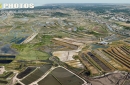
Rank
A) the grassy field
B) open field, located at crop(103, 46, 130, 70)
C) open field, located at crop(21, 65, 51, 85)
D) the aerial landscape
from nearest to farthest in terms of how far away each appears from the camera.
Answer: open field, located at crop(21, 65, 51, 85)
the aerial landscape
open field, located at crop(103, 46, 130, 70)
the grassy field

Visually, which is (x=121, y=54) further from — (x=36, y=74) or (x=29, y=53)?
(x=29, y=53)

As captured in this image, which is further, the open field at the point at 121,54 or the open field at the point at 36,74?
the open field at the point at 121,54

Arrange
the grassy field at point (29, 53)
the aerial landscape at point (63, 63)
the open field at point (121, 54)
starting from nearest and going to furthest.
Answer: the aerial landscape at point (63, 63), the open field at point (121, 54), the grassy field at point (29, 53)

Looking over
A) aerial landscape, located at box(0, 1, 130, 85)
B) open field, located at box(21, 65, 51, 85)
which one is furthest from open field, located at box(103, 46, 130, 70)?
open field, located at box(21, 65, 51, 85)

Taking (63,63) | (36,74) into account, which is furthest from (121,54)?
(36,74)

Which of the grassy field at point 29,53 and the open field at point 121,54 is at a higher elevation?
the open field at point 121,54

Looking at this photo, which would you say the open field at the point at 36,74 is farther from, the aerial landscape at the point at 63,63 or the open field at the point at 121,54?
the open field at the point at 121,54

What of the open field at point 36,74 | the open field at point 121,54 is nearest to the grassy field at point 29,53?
the open field at point 36,74

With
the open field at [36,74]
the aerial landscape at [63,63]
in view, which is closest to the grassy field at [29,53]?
the aerial landscape at [63,63]

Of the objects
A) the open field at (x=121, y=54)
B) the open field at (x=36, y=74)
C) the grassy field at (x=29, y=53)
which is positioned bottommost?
the open field at (x=36, y=74)

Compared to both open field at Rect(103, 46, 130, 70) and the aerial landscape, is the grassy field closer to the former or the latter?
the aerial landscape

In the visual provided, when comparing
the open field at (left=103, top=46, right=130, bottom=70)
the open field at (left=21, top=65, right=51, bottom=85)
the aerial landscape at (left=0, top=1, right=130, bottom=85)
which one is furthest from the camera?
the open field at (left=103, top=46, right=130, bottom=70)

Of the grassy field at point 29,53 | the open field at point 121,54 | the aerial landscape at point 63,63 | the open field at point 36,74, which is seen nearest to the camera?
the open field at point 36,74
